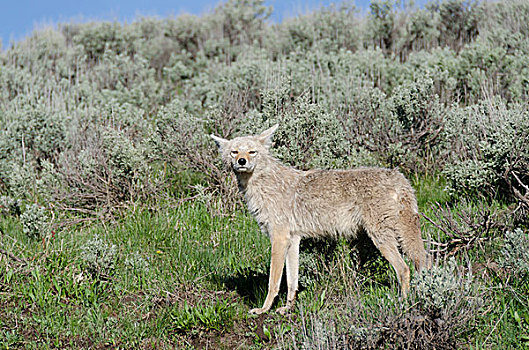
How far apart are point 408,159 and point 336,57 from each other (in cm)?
547

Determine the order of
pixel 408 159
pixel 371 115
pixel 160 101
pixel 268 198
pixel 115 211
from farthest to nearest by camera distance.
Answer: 1. pixel 160 101
2. pixel 371 115
3. pixel 408 159
4. pixel 115 211
5. pixel 268 198

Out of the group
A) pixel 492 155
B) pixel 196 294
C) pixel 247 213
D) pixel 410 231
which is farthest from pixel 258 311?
pixel 492 155

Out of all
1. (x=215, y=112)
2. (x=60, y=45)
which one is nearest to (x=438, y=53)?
(x=215, y=112)

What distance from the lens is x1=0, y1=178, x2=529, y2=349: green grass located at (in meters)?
4.90

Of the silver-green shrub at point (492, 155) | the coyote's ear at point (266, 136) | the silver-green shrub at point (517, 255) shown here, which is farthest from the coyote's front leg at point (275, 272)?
the silver-green shrub at point (492, 155)

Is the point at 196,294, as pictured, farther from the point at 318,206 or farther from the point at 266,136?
the point at 266,136

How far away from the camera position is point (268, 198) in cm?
580

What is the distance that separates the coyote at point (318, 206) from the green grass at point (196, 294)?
1.21ft

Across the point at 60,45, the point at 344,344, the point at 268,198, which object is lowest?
the point at 344,344

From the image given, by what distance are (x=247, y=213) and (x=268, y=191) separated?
98.8 inches

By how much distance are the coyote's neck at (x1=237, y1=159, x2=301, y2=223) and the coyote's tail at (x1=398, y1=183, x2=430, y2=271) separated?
123cm

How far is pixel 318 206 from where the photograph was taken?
18.2 feet

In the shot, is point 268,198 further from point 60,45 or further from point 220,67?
point 60,45

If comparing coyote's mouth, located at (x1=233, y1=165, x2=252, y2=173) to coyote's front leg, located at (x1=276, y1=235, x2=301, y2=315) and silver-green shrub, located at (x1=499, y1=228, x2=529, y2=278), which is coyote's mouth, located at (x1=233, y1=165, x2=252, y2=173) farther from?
silver-green shrub, located at (x1=499, y1=228, x2=529, y2=278)
